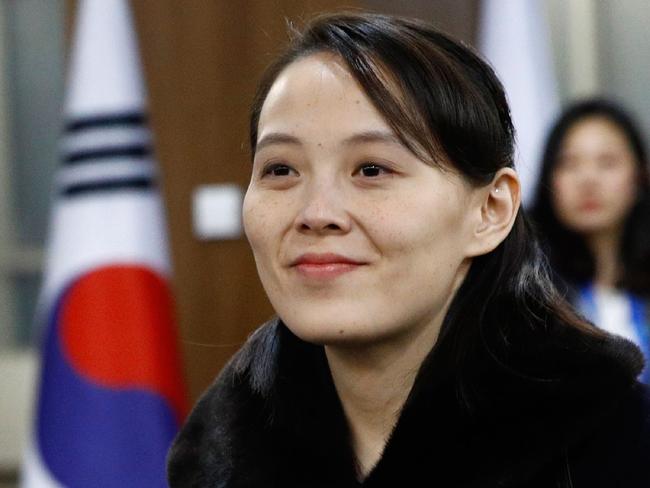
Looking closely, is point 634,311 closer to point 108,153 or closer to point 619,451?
point 108,153

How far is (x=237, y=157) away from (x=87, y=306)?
0.61 meters

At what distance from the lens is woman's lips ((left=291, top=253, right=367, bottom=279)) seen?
177 cm

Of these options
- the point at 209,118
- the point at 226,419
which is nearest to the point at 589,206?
the point at 209,118

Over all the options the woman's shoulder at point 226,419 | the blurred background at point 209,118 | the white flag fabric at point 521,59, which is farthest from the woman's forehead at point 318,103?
the white flag fabric at point 521,59

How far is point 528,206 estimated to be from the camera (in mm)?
3652

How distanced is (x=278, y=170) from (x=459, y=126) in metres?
0.24

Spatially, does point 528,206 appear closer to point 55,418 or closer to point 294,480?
point 55,418

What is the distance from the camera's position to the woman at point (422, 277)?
177 cm

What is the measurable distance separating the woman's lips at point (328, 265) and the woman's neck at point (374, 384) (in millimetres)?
147

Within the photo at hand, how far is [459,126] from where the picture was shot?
5.99 ft

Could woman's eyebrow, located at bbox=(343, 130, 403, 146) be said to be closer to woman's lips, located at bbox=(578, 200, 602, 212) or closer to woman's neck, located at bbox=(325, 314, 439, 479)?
woman's neck, located at bbox=(325, 314, 439, 479)

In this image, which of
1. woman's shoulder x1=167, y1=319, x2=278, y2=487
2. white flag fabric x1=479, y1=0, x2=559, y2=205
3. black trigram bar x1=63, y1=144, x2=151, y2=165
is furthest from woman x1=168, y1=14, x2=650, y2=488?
white flag fabric x1=479, y1=0, x2=559, y2=205

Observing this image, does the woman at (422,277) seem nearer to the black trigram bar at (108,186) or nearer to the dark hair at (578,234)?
the dark hair at (578,234)

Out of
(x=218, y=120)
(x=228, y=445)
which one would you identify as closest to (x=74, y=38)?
(x=218, y=120)
